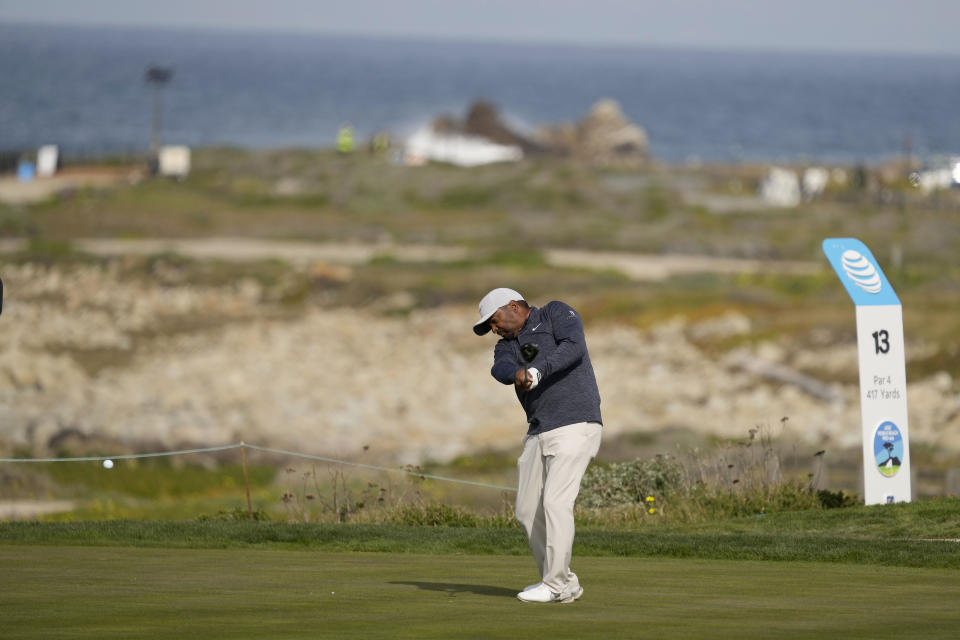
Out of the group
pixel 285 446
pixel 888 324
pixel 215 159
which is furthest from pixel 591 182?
pixel 888 324

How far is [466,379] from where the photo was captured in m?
38.8

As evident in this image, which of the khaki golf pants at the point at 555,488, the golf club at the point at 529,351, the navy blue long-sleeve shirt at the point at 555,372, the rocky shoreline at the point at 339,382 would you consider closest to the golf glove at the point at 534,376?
the golf club at the point at 529,351

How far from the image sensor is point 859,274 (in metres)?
17.3

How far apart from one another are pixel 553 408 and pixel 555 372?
0.27 m

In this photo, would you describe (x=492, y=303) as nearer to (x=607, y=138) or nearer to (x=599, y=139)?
(x=599, y=139)

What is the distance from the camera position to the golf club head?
937 centimetres

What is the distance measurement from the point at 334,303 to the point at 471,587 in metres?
35.5

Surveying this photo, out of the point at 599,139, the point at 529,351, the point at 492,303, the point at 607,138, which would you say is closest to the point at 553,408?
the point at 529,351

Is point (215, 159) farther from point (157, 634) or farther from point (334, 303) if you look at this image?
point (157, 634)

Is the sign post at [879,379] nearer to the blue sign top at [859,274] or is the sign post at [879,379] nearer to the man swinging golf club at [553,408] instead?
the blue sign top at [859,274]

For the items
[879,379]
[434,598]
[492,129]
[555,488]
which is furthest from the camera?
[492,129]

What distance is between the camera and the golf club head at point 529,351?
9.37 metres

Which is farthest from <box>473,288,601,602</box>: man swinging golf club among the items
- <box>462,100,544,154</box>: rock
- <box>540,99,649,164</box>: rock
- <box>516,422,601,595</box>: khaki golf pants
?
<box>540,99,649,164</box>: rock

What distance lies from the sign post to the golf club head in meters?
8.50
